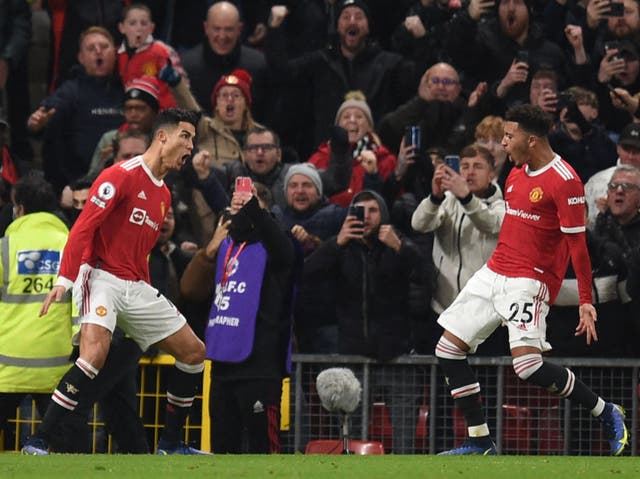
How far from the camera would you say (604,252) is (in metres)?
12.5

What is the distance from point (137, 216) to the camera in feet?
35.8

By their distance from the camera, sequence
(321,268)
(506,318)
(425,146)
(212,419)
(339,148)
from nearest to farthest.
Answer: (506,318)
(212,419)
(321,268)
(339,148)
(425,146)

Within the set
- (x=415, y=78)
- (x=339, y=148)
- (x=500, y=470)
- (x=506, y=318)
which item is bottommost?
(x=500, y=470)

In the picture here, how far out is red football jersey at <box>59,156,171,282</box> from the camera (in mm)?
10641

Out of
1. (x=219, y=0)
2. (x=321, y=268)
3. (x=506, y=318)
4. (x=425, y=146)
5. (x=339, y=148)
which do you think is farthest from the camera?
(x=219, y=0)

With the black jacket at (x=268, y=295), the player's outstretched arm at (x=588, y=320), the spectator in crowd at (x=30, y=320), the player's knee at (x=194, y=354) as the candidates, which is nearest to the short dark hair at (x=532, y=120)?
the player's outstretched arm at (x=588, y=320)

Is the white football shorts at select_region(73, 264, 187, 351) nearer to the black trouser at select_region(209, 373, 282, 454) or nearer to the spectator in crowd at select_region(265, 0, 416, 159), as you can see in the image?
the black trouser at select_region(209, 373, 282, 454)

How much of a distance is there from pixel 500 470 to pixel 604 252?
390 centimetres

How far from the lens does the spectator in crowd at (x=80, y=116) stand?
15.1 m

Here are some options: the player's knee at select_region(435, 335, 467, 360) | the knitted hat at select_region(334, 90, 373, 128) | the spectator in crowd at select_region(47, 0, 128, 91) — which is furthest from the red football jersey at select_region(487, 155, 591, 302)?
the spectator in crowd at select_region(47, 0, 128, 91)

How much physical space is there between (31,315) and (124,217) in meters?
1.29

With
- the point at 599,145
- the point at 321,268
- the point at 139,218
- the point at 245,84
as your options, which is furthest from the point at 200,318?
the point at 599,145

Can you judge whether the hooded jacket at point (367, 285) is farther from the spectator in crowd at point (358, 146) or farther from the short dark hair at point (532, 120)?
the short dark hair at point (532, 120)

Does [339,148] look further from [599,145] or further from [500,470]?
[500,470]
